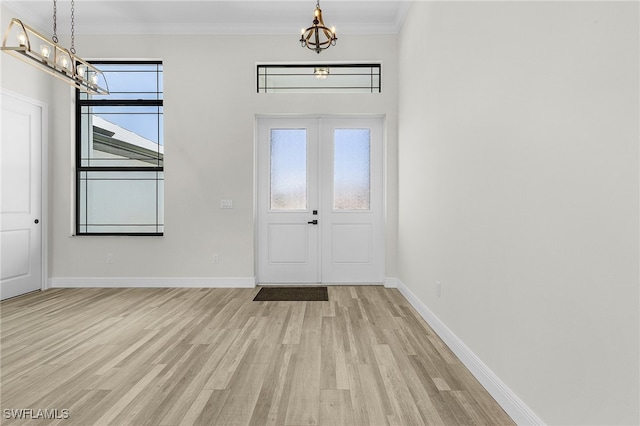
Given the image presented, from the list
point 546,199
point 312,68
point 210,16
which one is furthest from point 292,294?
point 210,16

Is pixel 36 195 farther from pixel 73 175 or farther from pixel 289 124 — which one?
pixel 289 124

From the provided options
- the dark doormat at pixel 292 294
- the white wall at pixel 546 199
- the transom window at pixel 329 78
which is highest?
the transom window at pixel 329 78

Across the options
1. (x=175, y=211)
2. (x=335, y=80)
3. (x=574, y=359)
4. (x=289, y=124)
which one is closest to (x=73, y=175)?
(x=175, y=211)

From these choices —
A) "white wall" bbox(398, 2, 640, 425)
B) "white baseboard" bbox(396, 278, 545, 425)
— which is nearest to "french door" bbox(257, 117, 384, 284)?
"white baseboard" bbox(396, 278, 545, 425)

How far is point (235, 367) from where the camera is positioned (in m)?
2.28

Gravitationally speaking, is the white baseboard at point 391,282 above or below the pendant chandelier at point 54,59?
below

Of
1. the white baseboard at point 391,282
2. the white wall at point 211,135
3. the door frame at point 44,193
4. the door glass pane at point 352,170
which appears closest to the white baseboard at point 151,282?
the white wall at point 211,135

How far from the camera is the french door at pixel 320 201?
473cm

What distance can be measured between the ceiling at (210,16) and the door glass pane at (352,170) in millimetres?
1421

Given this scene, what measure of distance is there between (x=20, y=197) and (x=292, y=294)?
3617 millimetres

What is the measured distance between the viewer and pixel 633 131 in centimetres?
109

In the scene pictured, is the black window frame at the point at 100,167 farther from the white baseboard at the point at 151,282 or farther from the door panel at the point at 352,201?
the door panel at the point at 352,201

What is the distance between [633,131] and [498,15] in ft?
3.99

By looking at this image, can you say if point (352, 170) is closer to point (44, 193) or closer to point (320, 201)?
point (320, 201)
